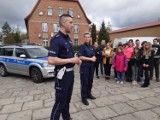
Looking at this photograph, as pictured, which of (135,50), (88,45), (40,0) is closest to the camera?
(88,45)

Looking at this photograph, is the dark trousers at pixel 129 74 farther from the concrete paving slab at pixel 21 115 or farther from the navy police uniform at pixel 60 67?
the navy police uniform at pixel 60 67

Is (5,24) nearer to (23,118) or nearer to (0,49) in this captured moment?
(0,49)

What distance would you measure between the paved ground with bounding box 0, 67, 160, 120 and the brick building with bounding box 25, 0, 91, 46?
96.1ft

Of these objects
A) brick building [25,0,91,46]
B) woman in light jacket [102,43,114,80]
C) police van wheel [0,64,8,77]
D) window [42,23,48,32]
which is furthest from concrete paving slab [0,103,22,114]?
window [42,23,48,32]

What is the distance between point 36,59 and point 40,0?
97.3 feet

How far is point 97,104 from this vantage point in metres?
4.75

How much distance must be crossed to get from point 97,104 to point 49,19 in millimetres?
33021

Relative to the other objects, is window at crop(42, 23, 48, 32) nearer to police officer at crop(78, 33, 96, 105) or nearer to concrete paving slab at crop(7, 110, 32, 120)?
police officer at crop(78, 33, 96, 105)

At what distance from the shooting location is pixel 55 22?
118 feet

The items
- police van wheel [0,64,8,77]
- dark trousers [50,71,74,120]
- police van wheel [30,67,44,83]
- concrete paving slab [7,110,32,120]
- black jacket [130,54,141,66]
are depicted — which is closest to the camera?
dark trousers [50,71,74,120]

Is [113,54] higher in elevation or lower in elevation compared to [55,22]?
lower

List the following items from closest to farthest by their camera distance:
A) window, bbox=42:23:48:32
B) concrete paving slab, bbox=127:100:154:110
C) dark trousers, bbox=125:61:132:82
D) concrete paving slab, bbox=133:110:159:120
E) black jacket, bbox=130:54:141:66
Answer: concrete paving slab, bbox=133:110:159:120 → concrete paving slab, bbox=127:100:154:110 → black jacket, bbox=130:54:141:66 → dark trousers, bbox=125:61:132:82 → window, bbox=42:23:48:32

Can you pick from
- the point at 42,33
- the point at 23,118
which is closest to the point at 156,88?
the point at 23,118

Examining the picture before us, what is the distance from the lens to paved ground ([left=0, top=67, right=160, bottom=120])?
4.04m
